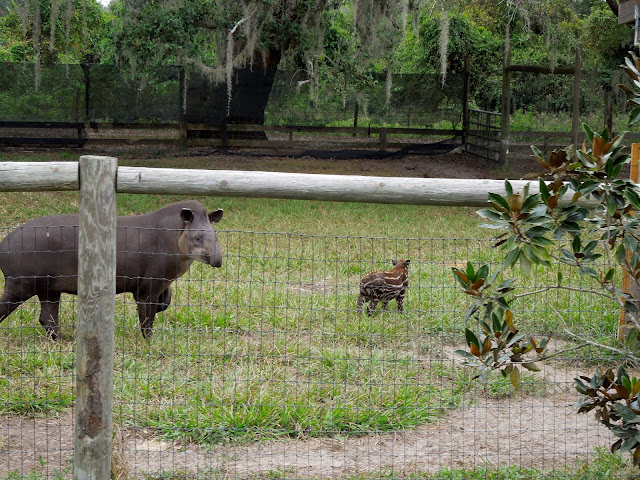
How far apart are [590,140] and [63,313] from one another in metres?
4.62

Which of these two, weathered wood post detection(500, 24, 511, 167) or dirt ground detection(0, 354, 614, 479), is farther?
weathered wood post detection(500, 24, 511, 167)

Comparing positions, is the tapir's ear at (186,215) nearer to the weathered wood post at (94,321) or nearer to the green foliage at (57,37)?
the weathered wood post at (94,321)

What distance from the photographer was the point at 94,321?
3.67 meters

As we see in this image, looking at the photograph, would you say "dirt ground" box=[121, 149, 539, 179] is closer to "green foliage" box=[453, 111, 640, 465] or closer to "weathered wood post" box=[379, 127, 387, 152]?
"weathered wood post" box=[379, 127, 387, 152]

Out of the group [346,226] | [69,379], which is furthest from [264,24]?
[69,379]

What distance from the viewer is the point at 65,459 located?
13.8 ft

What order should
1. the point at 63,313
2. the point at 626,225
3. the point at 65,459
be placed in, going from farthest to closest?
the point at 63,313
the point at 65,459
the point at 626,225

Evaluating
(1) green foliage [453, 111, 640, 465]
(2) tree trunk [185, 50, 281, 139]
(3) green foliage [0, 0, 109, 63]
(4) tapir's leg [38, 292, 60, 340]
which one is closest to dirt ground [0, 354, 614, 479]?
(1) green foliage [453, 111, 640, 465]

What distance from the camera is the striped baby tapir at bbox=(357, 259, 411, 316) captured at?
652cm

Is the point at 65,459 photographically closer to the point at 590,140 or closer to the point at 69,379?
the point at 69,379

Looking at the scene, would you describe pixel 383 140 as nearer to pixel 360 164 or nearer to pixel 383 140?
pixel 383 140

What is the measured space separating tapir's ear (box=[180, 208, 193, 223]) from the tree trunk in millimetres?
11622

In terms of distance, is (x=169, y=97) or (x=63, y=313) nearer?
(x=63, y=313)

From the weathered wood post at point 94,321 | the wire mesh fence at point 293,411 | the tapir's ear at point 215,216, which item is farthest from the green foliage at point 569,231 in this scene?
the tapir's ear at point 215,216
